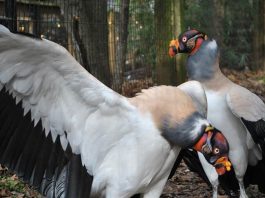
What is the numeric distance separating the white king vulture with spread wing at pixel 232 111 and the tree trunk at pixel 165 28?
365cm

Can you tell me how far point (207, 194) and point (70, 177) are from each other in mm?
2104

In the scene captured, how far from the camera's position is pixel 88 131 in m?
3.80

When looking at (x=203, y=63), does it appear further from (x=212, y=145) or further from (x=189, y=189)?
(x=212, y=145)

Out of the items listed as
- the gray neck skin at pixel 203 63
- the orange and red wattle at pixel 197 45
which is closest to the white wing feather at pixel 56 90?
the gray neck skin at pixel 203 63

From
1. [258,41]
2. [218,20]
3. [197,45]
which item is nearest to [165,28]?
[197,45]

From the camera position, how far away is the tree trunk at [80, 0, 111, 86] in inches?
263

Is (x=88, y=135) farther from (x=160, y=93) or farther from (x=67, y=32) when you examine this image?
(x=67, y=32)

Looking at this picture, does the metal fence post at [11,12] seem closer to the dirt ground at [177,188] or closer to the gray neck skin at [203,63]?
the dirt ground at [177,188]

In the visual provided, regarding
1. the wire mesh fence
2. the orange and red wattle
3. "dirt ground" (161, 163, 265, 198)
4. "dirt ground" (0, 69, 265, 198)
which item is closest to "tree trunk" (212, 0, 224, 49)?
A: the wire mesh fence

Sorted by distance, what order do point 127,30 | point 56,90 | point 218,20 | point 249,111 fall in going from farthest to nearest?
point 218,20 → point 127,30 → point 249,111 → point 56,90

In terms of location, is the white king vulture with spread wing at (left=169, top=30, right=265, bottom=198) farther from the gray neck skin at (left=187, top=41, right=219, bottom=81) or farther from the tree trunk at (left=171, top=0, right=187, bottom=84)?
the tree trunk at (left=171, top=0, right=187, bottom=84)

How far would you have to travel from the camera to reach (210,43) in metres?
A: 5.27

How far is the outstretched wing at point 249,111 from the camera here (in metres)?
4.68

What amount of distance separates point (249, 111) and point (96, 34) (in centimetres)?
263
